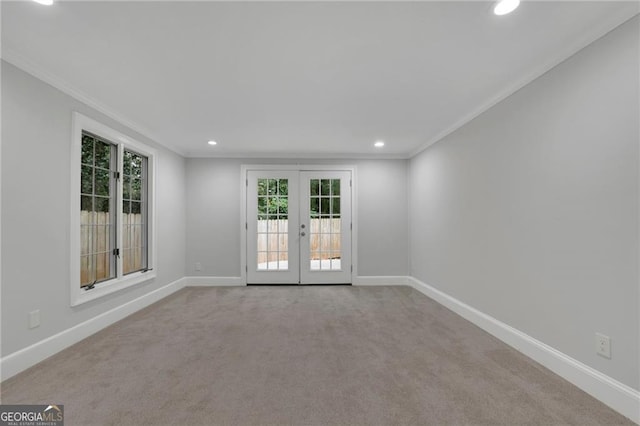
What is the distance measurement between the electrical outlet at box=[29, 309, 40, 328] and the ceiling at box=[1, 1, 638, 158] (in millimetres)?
1922

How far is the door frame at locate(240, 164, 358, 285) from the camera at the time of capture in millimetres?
5211

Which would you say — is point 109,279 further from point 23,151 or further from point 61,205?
point 23,151

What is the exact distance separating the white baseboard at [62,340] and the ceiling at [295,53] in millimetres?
2177

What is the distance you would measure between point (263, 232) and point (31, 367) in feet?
11.0

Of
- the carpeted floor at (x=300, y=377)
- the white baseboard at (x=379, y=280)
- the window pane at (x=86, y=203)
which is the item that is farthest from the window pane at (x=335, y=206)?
the window pane at (x=86, y=203)

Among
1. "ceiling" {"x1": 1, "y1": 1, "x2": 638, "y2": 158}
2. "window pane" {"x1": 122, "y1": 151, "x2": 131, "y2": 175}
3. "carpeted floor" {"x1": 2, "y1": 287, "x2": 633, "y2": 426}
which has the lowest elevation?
"carpeted floor" {"x1": 2, "y1": 287, "x2": 633, "y2": 426}

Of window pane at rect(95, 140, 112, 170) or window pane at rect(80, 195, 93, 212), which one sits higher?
window pane at rect(95, 140, 112, 170)

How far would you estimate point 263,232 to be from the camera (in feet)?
17.3

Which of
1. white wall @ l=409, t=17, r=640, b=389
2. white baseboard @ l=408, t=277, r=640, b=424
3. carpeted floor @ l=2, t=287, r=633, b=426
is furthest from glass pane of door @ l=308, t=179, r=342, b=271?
white baseboard @ l=408, t=277, r=640, b=424

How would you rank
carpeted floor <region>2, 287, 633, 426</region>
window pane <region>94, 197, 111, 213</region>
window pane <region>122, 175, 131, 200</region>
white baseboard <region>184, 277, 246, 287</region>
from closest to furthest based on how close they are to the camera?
1. carpeted floor <region>2, 287, 633, 426</region>
2. window pane <region>94, 197, 111, 213</region>
3. window pane <region>122, 175, 131, 200</region>
4. white baseboard <region>184, 277, 246, 287</region>

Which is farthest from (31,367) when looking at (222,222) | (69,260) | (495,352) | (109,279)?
(495,352)

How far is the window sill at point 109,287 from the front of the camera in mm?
2775

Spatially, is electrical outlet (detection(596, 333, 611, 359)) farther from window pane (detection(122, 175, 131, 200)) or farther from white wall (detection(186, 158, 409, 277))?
window pane (detection(122, 175, 131, 200))

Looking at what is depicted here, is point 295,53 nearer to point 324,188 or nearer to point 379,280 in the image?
point 324,188
